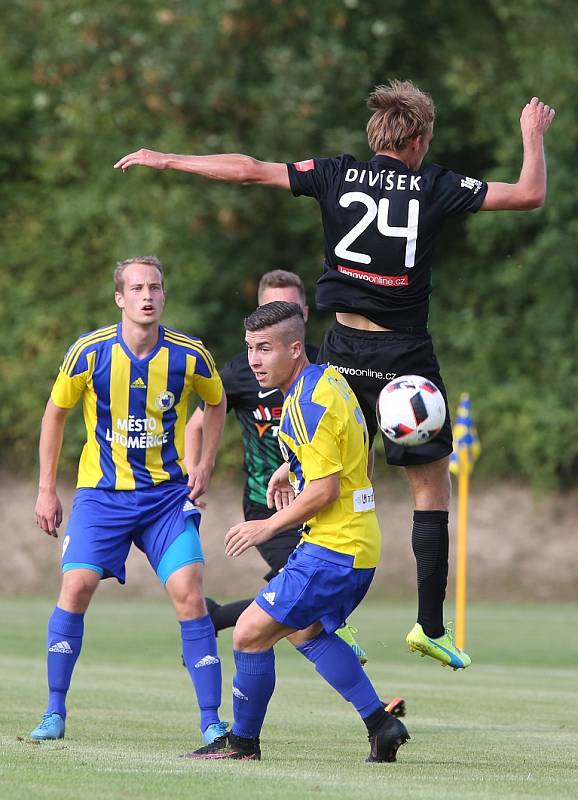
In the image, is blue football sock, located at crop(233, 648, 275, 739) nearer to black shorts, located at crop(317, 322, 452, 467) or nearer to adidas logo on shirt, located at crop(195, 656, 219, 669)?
adidas logo on shirt, located at crop(195, 656, 219, 669)

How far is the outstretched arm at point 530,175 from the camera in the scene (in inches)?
259

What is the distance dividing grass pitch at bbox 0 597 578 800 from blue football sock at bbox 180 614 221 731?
256 millimetres

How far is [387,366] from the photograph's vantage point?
6809 mm

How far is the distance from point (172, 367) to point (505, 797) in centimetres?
324

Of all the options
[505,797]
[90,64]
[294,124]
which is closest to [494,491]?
[294,124]

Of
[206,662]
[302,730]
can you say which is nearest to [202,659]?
[206,662]

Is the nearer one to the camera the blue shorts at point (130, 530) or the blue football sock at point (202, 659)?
the blue football sock at point (202, 659)

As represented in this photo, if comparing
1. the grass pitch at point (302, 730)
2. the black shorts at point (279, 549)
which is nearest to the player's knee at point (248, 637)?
the grass pitch at point (302, 730)

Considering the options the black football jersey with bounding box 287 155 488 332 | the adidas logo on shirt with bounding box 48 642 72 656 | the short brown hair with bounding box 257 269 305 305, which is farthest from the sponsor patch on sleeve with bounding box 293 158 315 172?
the adidas logo on shirt with bounding box 48 642 72 656

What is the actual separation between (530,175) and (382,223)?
2.31ft

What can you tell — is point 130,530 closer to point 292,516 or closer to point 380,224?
point 292,516

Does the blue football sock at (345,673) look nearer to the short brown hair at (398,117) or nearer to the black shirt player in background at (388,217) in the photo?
the black shirt player in background at (388,217)

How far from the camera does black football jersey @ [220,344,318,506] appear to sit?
9.22 meters

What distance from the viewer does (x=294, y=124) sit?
24.6 metres
